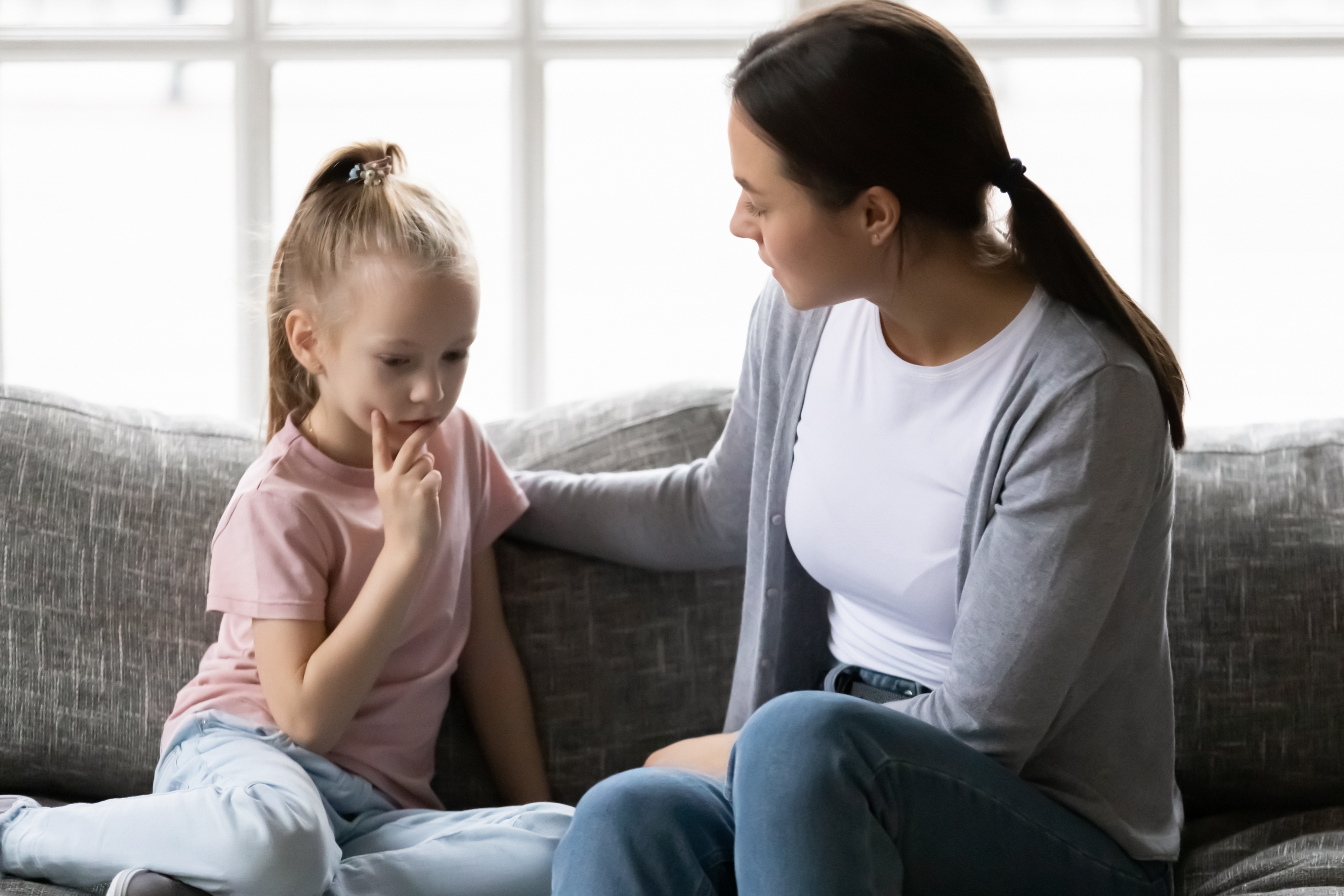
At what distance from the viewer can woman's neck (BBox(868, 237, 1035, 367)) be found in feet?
4.06

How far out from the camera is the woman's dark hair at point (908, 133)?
3.71ft

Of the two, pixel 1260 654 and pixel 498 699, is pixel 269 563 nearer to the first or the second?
pixel 498 699

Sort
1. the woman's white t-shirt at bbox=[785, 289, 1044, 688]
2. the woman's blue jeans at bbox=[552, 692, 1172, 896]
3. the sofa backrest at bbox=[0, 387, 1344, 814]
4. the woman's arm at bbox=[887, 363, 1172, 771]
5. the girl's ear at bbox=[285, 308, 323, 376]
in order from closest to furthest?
the woman's blue jeans at bbox=[552, 692, 1172, 896]
the woman's arm at bbox=[887, 363, 1172, 771]
the woman's white t-shirt at bbox=[785, 289, 1044, 688]
the girl's ear at bbox=[285, 308, 323, 376]
the sofa backrest at bbox=[0, 387, 1344, 814]

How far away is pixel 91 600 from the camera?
1464 mm

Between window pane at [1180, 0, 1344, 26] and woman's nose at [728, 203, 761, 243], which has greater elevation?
window pane at [1180, 0, 1344, 26]

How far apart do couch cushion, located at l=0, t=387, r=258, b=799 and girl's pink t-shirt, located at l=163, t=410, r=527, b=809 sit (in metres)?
0.07

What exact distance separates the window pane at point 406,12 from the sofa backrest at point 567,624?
2.61 feet

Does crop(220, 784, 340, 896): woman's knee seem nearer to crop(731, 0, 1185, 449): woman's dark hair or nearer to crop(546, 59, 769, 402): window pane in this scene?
crop(731, 0, 1185, 449): woman's dark hair

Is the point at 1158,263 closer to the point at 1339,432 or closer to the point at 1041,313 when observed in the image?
the point at 1339,432

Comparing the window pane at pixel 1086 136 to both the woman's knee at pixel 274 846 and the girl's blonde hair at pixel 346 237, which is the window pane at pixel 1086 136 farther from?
the woman's knee at pixel 274 846

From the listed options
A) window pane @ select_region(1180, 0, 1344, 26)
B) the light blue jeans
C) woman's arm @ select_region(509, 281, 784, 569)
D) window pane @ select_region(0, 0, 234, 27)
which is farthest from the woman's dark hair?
window pane @ select_region(0, 0, 234, 27)

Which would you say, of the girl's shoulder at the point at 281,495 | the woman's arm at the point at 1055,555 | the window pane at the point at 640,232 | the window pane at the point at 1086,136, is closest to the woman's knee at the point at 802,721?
the woman's arm at the point at 1055,555

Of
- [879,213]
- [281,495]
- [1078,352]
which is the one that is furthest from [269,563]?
[1078,352]

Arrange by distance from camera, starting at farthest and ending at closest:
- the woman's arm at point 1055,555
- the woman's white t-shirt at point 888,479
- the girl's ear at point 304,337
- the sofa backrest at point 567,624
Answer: the sofa backrest at point 567,624, the girl's ear at point 304,337, the woman's white t-shirt at point 888,479, the woman's arm at point 1055,555
